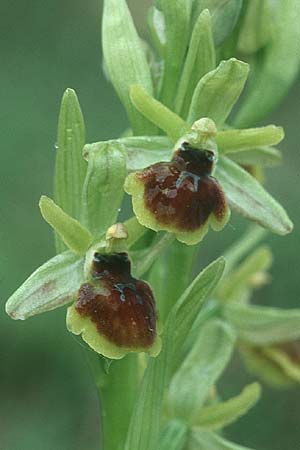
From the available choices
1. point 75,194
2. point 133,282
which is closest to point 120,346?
point 133,282

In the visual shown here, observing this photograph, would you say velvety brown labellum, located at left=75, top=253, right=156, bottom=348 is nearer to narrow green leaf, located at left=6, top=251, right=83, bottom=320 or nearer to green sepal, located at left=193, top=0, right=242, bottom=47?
narrow green leaf, located at left=6, top=251, right=83, bottom=320

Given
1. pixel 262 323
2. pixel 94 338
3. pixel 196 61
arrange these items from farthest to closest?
pixel 262 323 → pixel 196 61 → pixel 94 338

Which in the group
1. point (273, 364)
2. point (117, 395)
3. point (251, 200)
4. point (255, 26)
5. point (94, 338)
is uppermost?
point (255, 26)

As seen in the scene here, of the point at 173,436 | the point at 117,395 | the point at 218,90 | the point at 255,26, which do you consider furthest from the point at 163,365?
the point at 255,26

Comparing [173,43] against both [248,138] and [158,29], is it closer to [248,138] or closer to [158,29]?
[158,29]

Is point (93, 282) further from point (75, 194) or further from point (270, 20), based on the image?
point (270, 20)

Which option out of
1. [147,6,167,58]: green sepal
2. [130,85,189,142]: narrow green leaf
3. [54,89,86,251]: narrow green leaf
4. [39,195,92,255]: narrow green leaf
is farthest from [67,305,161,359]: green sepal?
[147,6,167,58]: green sepal

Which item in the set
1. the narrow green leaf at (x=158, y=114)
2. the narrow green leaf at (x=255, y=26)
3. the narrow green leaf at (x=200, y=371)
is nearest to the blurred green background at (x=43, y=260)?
the narrow green leaf at (x=200, y=371)
